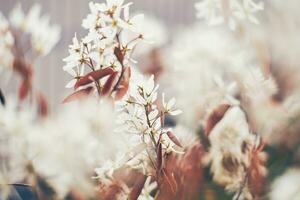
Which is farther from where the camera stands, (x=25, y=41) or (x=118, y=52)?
(x=25, y=41)

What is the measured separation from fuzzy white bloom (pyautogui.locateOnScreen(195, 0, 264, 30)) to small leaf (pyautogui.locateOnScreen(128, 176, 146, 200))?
0.33 m

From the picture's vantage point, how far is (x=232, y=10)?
1.07 m

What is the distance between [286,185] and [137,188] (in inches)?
11.3

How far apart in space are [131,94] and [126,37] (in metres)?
0.12

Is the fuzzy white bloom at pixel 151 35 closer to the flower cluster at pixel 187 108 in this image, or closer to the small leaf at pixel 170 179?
the flower cluster at pixel 187 108

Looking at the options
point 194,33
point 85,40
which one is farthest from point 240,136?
point 85,40

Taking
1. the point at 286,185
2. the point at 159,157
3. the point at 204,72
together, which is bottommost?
the point at 286,185

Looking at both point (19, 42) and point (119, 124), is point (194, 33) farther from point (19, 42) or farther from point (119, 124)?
point (19, 42)

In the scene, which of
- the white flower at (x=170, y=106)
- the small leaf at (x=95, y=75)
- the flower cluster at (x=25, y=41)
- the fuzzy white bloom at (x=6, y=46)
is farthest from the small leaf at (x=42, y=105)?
the white flower at (x=170, y=106)

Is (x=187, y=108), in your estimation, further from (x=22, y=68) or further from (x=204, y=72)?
(x=22, y=68)

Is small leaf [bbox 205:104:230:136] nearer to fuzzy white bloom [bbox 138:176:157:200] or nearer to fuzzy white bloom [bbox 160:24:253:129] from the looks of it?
fuzzy white bloom [bbox 160:24:253:129]

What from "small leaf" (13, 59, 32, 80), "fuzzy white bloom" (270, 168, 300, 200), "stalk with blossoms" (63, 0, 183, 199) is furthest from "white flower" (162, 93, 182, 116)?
"small leaf" (13, 59, 32, 80)

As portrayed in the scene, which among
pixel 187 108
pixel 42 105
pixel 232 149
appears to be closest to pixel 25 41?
pixel 42 105

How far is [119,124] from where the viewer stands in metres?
1.08
